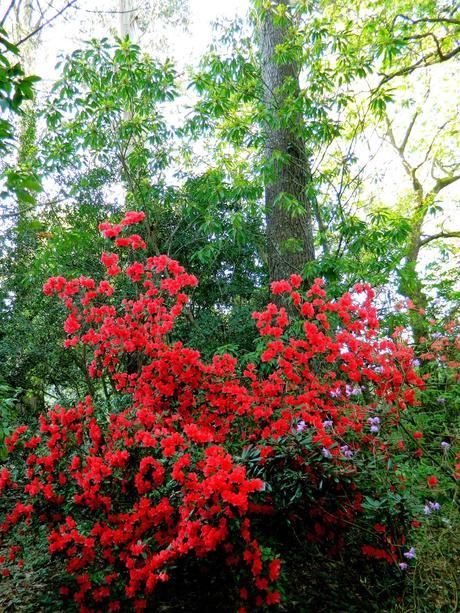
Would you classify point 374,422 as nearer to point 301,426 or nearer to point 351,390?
point 301,426

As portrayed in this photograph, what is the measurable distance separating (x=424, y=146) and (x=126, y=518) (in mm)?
10369

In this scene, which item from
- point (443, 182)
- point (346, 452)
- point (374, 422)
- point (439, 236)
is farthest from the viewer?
point (443, 182)

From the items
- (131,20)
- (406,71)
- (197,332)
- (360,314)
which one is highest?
(131,20)

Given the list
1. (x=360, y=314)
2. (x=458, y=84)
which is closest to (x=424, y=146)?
(x=458, y=84)

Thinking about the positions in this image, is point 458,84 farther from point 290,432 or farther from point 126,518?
point 126,518

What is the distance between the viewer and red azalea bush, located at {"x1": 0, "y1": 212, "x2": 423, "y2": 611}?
1.92m

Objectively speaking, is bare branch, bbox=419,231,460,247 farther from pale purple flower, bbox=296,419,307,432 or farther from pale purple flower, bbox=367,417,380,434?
pale purple flower, bbox=296,419,307,432

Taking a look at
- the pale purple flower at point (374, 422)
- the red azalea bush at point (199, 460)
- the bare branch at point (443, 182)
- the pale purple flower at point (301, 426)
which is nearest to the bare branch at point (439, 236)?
the bare branch at point (443, 182)

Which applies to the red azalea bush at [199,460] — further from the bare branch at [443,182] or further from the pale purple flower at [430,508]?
the bare branch at [443,182]

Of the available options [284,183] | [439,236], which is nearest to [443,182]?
[439,236]

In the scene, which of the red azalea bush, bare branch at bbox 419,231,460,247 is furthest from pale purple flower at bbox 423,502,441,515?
bare branch at bbox 419,231,460,247

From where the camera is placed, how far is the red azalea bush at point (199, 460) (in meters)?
1.92

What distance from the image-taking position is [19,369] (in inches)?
228

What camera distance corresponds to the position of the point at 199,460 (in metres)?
2.26
